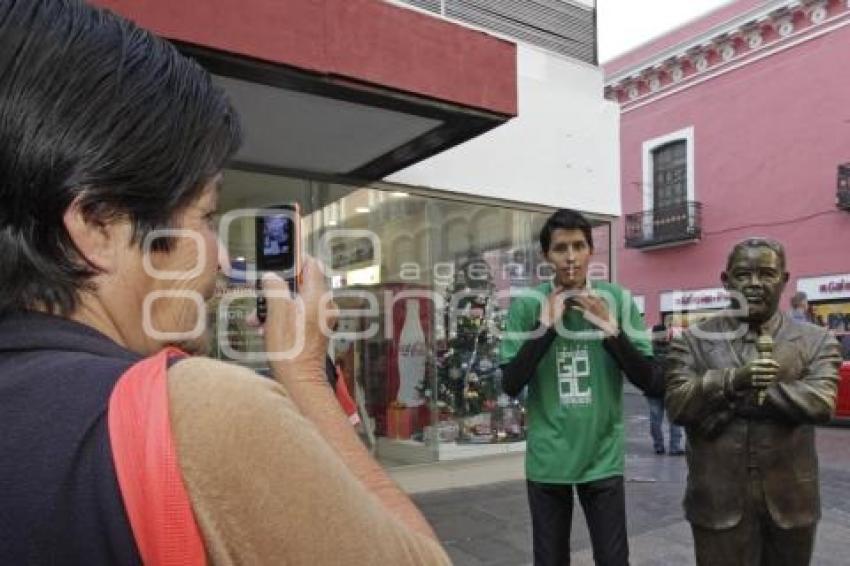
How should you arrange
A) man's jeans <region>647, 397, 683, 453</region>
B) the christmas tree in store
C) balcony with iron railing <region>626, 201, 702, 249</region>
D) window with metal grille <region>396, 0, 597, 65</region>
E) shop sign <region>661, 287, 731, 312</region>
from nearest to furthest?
window with metal grille <region>396, 0, 597, 65</region> → the christmas tree in store → man's jeans <region>647, 397, 683, 453</region> → shop sign <region>661, 287, 731, 312</region> → balcony with iron railing <region>626, 201, 702, 249</region>

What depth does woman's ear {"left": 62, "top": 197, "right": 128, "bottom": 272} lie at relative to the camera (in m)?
0.73

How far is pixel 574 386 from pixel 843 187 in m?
13.8

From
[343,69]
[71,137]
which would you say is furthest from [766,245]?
[71,137]

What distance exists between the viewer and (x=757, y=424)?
254 centimetres

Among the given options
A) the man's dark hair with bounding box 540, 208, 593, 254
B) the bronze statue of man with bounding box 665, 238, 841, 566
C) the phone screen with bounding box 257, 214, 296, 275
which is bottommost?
the bronze statue of man with bounding box 665, 238, 841, 566

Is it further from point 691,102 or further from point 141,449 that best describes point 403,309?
point 691,102

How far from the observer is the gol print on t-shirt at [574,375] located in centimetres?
306

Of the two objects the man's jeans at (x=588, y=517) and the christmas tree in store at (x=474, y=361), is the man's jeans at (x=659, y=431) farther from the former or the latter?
the man's jeans at (x=588, y=517)

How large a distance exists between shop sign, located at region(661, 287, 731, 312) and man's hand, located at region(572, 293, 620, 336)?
47.7 ft

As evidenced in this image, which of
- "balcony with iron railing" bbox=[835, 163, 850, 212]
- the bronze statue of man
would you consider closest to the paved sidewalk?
the bronze statue of man

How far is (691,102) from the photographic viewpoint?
17375 millimetres

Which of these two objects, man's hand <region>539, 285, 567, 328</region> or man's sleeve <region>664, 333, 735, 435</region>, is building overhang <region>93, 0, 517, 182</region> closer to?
man's hand <region>539, 285, 567, 328</region>

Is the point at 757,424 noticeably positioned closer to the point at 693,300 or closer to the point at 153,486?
the point at 153,486

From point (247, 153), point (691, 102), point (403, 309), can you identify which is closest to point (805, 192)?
point (691, 102)
